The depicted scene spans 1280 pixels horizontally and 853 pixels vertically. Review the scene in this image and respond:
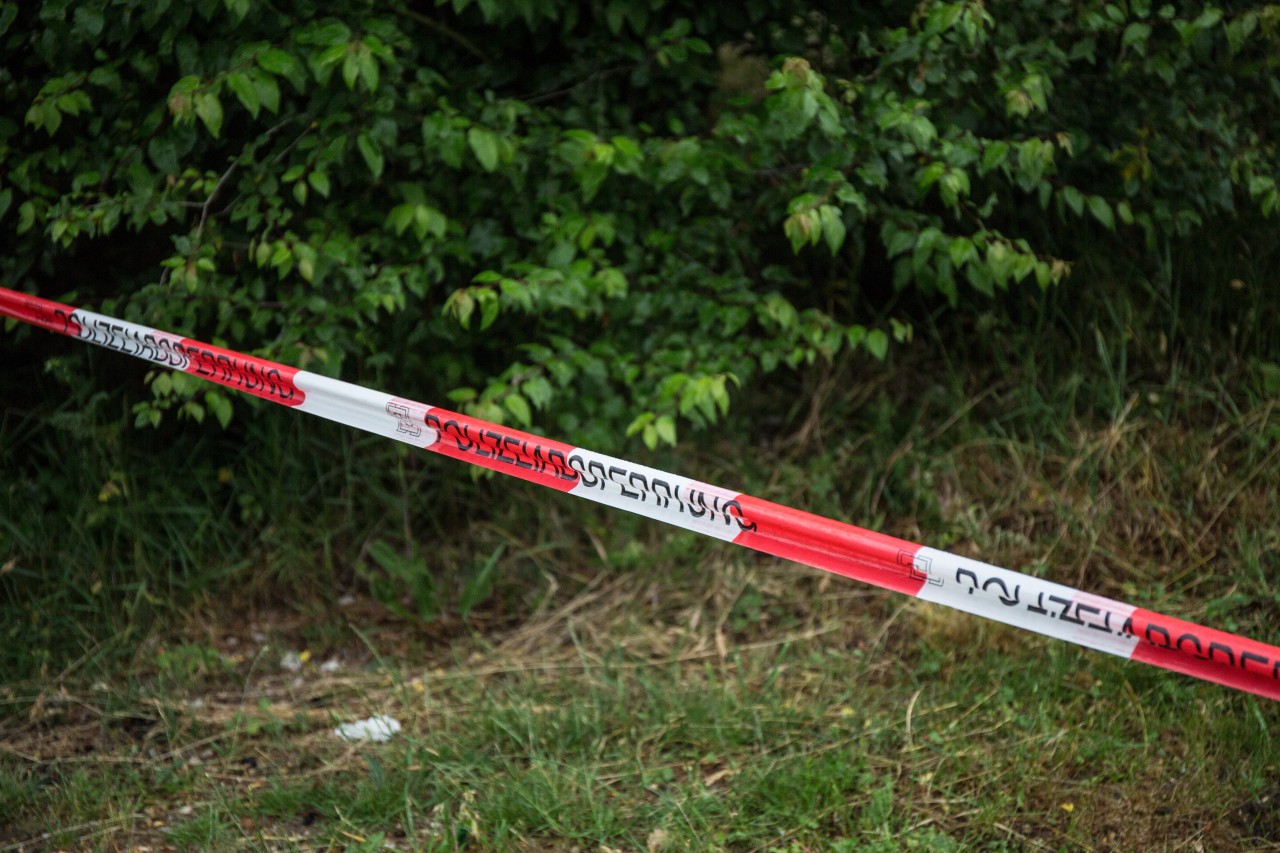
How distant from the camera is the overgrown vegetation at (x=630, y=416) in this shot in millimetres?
2846

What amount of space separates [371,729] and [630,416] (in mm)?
1494

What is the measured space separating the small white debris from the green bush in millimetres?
1043

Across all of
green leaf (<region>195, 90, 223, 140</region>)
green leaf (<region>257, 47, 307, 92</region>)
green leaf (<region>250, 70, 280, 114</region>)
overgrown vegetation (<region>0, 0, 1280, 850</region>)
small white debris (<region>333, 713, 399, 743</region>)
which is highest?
green leaf (<region>257, 47, 307, 92</region>)

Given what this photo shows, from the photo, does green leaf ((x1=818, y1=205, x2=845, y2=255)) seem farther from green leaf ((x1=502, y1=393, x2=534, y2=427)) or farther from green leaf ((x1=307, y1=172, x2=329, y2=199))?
green leaf ((x1=307, y1=172, x2=329, y2=199))

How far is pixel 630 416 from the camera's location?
3.88 m

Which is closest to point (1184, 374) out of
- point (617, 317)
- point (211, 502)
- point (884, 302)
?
point (884, 302)

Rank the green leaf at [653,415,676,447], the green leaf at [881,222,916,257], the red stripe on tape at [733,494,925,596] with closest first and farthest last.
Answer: the red stripe on tape at [733,494,925,596], the green leaf at [653,415,676,447], the green leaf at [881,222,916,257]

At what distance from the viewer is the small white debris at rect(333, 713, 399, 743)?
3.12 meters

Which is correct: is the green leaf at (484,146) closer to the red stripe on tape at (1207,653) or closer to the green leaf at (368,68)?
the green leaf at (368,68)

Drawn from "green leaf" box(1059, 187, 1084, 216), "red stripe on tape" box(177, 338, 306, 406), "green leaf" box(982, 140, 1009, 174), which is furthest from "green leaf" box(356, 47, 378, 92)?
"green leaf" box(1059, 187, 1084, 216)

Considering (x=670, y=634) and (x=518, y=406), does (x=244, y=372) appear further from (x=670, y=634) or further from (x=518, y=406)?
(x=670, y=634)

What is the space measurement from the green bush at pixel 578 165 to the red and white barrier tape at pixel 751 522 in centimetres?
28

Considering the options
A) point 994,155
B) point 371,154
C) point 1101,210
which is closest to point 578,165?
point 371,154

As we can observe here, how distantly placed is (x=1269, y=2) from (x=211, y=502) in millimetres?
4235
